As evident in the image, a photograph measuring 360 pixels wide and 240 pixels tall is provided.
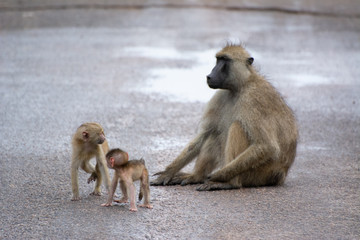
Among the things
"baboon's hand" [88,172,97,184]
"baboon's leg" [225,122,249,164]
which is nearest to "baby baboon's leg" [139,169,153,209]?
"baboon's hand" [88,172,97,184]

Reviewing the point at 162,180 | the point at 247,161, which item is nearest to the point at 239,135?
the point at 247,161

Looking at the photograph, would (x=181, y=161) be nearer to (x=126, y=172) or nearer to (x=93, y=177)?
(x=93, y=177)

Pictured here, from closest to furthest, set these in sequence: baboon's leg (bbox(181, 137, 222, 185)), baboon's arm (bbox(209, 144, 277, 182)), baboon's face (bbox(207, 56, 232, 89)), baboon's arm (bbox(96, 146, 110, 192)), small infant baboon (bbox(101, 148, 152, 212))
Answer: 1. small infant baboon (bbox(101, 148, 152, 212))
2. baboon's arm (bbox(96, 146, 110, 192))
3. baboon's arm (bbox(209, 144, 277, 182))
4. baboon's face (bbox(207, 56, 232, 89))
5. baboon's leg (bbox(181, 137, 222, 185))

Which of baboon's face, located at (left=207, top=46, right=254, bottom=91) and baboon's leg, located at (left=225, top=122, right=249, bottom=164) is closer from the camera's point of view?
baboon's leg, located at (left=225, top=122, right=249, bottom=164)

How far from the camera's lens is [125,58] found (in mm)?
13781

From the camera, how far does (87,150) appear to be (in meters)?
6.04

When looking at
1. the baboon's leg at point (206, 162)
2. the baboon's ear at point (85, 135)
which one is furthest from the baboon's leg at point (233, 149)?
the baboon's ear at point (85, 135)

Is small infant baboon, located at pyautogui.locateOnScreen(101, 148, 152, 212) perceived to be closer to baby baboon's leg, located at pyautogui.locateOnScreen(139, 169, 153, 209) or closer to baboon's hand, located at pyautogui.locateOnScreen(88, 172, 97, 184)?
baby baboon's leg, located at pyautogui.locateOnScreen(139, 169, 153, 209)

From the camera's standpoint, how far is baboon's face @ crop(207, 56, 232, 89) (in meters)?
6.82

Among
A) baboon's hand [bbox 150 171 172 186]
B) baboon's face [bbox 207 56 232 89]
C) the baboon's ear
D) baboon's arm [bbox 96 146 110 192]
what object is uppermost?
baboon's face [bbox 207 56 232 89]

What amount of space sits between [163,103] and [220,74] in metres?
3.79

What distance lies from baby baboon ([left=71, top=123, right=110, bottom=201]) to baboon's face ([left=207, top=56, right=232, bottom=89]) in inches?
53.0

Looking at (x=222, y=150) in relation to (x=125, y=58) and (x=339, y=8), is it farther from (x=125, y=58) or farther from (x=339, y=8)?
(x=339, y=8)

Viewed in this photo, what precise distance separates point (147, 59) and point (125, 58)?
45 centimetres
